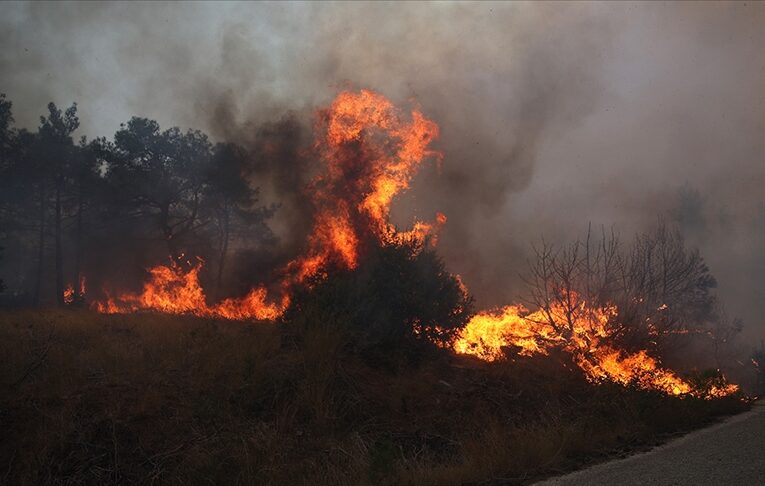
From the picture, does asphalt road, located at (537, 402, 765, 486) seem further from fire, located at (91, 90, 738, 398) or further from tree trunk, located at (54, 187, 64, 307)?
tree trunk, located at (54, 187, 64, 307)

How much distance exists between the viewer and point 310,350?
1051cm

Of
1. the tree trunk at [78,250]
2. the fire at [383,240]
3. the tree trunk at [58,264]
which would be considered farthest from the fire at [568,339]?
the tree trunk at [78,250]

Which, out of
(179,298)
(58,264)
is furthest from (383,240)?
(58,264)

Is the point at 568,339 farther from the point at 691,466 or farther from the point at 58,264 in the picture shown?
the point at 58,264

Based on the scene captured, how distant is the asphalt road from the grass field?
0.51m

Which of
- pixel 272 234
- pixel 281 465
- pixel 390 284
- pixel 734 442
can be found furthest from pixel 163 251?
pixel 734 442

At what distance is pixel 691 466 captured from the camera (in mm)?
6098

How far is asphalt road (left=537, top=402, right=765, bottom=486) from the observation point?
5.58 meters

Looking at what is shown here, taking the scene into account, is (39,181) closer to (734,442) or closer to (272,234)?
(272,234)

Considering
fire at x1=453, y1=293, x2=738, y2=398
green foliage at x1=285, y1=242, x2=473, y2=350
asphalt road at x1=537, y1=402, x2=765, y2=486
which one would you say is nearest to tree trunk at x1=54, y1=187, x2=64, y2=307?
green foliage at x1=285, y1=242, x2=473, y2=350

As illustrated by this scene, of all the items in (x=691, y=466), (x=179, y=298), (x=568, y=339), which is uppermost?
(x=179, y=298)

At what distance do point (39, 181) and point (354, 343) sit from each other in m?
27.7

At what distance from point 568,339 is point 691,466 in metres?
11.2

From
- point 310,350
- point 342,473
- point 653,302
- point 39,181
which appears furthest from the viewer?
point 39,181
